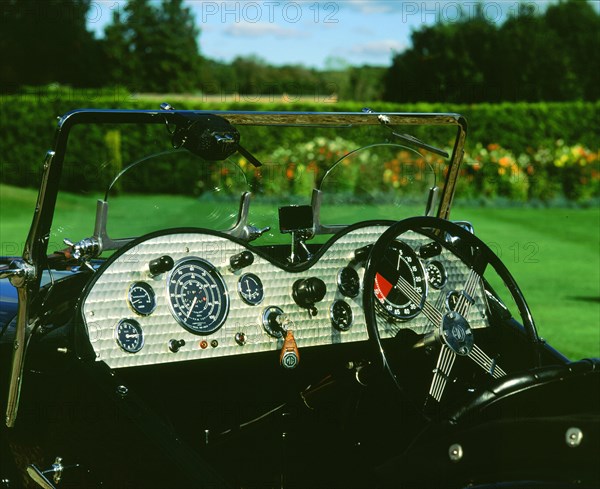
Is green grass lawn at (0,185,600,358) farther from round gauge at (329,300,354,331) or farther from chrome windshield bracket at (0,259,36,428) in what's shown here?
round gauge at (329,300,354,331)

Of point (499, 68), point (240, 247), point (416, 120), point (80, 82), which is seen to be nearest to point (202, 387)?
point (240, 247)

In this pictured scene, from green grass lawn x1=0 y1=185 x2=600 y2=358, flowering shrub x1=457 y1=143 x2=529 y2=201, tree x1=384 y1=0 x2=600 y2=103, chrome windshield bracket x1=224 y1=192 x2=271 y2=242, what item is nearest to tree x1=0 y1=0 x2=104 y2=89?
tree x1=384 y1=0 x2=600 y2=103

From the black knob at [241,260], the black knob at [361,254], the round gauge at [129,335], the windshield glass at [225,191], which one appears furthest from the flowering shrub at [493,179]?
the round gauge at [129,335]

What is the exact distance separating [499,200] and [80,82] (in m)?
27.0

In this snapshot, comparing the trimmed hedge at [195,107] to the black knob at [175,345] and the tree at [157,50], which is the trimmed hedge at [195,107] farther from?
the tree at [157,50]

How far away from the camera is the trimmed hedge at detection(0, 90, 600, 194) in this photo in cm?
2066

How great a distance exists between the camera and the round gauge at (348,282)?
3.21 m

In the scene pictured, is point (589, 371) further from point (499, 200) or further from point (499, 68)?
point (499, 68)

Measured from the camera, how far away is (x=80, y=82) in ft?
133

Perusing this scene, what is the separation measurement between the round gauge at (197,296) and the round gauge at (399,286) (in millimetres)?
518

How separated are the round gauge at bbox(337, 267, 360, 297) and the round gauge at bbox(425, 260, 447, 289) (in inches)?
9.9

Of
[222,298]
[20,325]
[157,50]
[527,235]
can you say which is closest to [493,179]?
[527,235]

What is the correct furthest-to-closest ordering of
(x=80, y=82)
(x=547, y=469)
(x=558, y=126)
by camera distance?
(x=80, y=82), (x=558, y=126), (x=547, y=469)

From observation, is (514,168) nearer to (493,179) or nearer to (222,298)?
(493,179)
